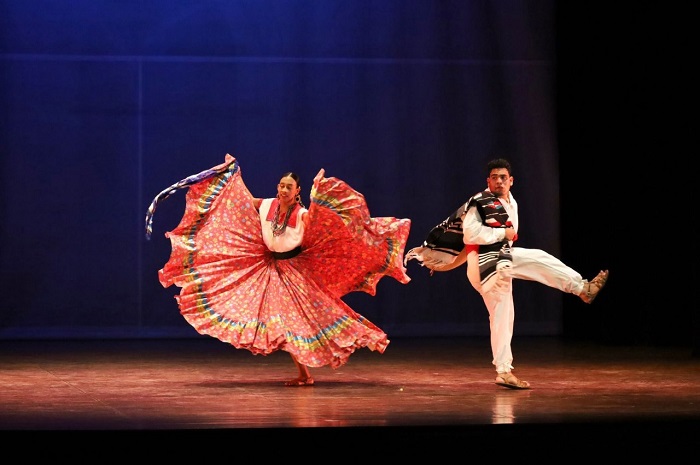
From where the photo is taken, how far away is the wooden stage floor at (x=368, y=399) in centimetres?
415

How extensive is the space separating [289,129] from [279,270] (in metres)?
3.32

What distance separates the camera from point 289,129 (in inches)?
356

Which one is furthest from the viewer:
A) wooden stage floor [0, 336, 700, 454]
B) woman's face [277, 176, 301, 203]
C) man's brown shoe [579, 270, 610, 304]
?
woman's face [277, 176, 301, 203]

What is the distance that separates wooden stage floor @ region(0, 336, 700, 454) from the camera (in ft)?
13.6

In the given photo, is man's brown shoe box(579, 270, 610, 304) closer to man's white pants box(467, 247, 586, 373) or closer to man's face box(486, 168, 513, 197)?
man's white pants box(467, 247, 586, 373)

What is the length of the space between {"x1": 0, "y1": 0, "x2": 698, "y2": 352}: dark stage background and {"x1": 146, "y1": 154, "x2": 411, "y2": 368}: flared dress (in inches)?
116

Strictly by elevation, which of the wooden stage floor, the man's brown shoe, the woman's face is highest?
the woman's face

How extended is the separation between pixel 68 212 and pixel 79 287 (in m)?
0.58

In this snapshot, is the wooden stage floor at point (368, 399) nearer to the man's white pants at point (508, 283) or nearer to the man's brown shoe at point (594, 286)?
the man's white pants at point (508, 283)

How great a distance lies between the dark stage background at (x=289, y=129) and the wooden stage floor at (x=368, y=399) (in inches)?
37.6

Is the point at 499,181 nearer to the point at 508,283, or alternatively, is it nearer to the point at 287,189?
the point at 508,283

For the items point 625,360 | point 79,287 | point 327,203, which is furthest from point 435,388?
point 79,287

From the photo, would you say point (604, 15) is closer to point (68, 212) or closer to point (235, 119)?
point (235, 119)

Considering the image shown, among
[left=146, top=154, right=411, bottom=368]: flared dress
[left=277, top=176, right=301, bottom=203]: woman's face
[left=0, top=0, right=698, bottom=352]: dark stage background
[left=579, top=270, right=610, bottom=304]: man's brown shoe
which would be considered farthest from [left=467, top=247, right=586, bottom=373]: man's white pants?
[left=0, top=0, right=698, bottom=352]: dark stage background
